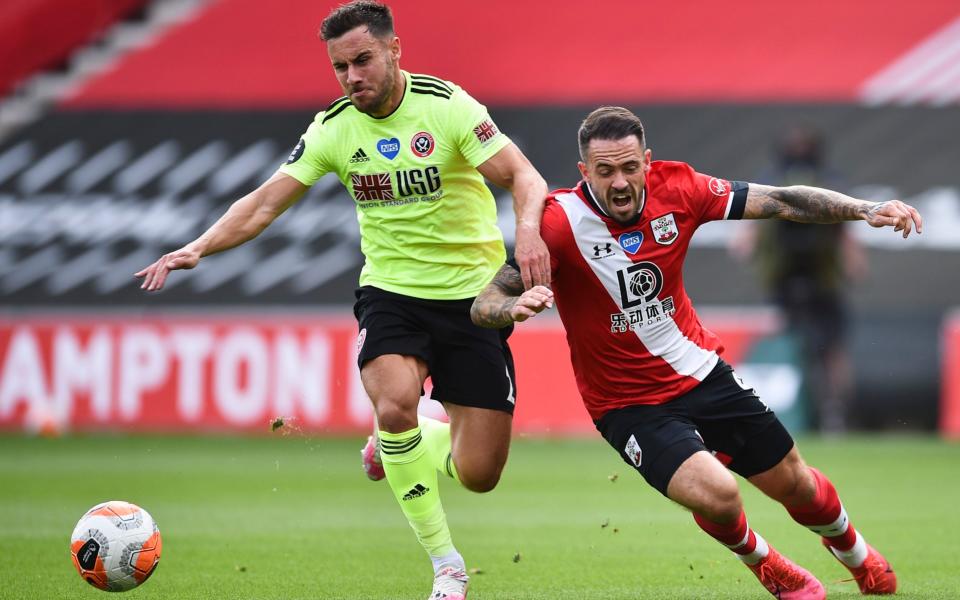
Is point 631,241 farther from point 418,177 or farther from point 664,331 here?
point 418,177

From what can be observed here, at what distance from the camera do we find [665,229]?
647 centimetres

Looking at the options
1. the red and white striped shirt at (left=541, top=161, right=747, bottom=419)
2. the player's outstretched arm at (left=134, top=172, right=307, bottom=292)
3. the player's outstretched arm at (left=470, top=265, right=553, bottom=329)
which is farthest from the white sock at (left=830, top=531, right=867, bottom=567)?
the player's outstretched arm at (left=134, top=172, right=307, bottom=292)

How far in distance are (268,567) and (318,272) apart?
10.7 meters

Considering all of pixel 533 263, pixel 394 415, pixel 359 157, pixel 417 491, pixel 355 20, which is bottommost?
pixel 417 491

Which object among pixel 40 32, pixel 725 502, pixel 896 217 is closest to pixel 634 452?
pixel 725 502

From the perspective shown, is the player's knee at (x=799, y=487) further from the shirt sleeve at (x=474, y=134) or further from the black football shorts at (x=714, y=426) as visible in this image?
the shirt sleeve at (x=474, y=134)

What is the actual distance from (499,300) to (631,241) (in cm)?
75

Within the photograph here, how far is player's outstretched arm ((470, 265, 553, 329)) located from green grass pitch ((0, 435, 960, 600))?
146cm

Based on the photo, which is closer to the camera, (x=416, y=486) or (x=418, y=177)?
(x=416, y=486)

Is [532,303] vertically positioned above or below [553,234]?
below

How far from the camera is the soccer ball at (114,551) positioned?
6.46m

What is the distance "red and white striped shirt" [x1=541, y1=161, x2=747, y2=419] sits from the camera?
21.1 feet

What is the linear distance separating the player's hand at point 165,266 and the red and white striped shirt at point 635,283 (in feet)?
5.19

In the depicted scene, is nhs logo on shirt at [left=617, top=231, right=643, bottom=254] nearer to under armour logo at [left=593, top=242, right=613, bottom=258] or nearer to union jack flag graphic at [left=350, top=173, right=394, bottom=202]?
under armour logo at [left=593, top=242, right=613, bottom=258]
